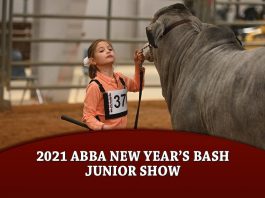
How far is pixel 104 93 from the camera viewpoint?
4.09 metres

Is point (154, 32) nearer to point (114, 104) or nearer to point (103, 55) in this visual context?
point (103, 55)

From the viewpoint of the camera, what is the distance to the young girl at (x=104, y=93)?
408 cm

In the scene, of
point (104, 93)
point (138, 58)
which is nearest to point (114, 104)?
point (104, 93)

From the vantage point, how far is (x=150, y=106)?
32.3ft

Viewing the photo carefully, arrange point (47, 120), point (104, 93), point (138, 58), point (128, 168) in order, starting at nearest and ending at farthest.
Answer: point (128, 168) < point (104, 93) < point (138, 58) < point (47, 120)

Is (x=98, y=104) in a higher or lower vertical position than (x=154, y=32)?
lower

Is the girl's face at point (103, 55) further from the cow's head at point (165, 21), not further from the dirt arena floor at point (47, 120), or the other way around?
the dirt arena floor at point (47, 120)

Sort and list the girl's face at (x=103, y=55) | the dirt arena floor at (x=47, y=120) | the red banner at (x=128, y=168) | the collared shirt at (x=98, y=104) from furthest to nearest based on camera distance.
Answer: the dirt arena floor at (x=47, y=120), the girl's face at (x=103, y=55), the collared shirt at (x=98, y=104), the red banner at (x=128, y=168)

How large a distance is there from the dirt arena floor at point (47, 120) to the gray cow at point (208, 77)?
2.55 meters

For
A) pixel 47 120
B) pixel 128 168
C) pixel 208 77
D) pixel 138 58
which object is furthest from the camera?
pixel 47 120

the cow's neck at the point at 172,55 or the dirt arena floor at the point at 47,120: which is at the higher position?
the cow's neck at the point at 172,55

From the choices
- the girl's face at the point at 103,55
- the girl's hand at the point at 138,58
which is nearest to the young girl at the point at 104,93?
the girl's face at the point at 103,55

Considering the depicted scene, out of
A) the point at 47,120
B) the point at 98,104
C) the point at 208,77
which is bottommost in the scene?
the point at 47,120

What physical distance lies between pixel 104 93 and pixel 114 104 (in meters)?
0.08
